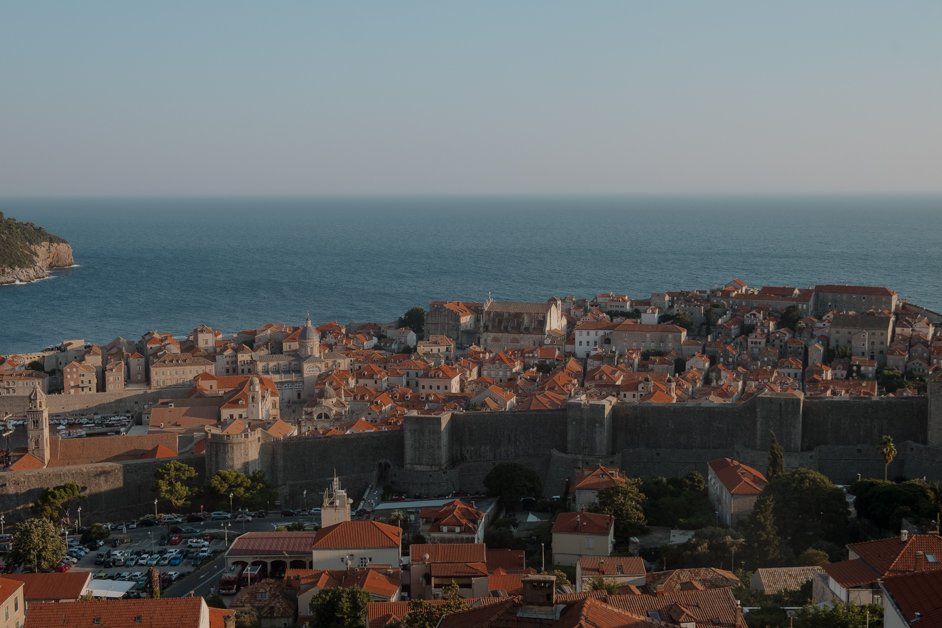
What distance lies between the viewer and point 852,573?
16.8 meters

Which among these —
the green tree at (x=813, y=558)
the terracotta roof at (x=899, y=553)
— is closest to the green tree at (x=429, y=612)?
the terracotta roof at (x=899, y=553)

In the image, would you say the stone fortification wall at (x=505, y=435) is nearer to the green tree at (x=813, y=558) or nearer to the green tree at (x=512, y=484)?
the green tree at (x=512, y=484)

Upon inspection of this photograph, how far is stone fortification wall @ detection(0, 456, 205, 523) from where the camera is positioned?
29.2 meters

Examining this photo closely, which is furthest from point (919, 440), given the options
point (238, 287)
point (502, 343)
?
point (238, 287)

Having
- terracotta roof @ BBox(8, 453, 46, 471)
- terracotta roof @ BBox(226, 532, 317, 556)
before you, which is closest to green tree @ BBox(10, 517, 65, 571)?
terracotta roof @ BBox(226, 532, 317, 556)

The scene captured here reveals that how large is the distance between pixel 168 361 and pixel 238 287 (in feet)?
153

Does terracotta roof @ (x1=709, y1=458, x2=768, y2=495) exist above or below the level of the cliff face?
above

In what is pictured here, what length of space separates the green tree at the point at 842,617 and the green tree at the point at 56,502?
18.6 m

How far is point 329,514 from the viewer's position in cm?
2469

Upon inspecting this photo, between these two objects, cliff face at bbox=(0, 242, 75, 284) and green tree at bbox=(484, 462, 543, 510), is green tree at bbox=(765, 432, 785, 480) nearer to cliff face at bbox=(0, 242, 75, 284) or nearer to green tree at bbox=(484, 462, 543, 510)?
green tree at bbox=(484, 462, 543, 510)

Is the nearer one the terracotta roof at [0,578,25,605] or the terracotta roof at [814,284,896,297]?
the terracotta roof at [0,578,25,605]

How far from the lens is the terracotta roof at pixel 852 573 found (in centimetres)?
1641

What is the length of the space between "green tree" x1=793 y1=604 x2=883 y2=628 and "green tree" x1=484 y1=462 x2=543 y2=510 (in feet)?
44.5

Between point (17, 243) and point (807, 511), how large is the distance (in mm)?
90371
